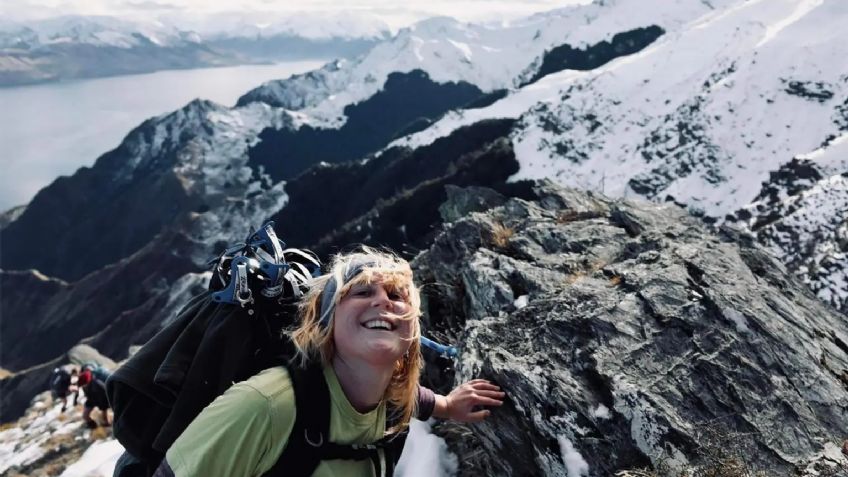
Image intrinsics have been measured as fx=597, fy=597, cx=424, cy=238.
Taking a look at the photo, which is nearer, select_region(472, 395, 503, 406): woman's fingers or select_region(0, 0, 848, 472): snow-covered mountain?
select_region(472, 395, 503, 406): woman's fingers

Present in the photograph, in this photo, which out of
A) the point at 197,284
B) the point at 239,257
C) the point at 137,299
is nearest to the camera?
the point at 239,257

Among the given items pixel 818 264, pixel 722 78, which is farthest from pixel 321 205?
pixel 818 264

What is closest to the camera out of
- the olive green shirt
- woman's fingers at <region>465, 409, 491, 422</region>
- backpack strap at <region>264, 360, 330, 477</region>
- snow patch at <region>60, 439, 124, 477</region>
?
the olive green shirt

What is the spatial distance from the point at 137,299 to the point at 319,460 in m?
163

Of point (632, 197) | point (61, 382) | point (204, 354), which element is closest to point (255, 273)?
point (204, 354)

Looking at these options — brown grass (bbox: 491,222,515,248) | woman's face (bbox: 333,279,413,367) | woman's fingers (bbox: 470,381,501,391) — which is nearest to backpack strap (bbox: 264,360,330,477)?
woman's face (bbox: 333,279,413,367)

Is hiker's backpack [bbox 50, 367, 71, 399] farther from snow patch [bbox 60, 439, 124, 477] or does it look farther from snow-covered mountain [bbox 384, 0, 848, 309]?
snow-covered mountain [bbox 384, 0, 848, 309]

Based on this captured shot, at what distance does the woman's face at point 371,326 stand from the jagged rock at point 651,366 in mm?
3039

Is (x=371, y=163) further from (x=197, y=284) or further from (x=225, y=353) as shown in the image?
(x=225, y=353)

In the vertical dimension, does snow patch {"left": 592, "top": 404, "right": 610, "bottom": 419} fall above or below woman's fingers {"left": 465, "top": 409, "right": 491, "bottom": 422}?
below

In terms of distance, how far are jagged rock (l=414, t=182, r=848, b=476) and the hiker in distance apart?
8.69ft

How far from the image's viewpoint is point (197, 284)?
11488cm

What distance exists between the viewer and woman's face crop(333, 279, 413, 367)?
4.09 meters

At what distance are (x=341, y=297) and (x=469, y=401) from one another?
8.72 ft
